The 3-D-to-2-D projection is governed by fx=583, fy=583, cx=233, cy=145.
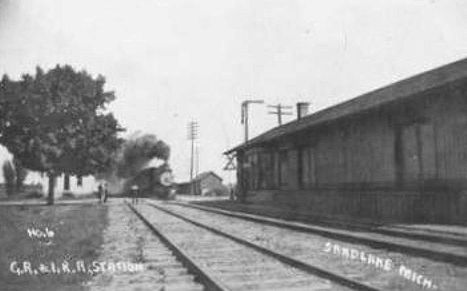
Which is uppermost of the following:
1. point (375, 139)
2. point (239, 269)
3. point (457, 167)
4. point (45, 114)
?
point (45, 114)

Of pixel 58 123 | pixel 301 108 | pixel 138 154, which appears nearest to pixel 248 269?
pixel 301 108

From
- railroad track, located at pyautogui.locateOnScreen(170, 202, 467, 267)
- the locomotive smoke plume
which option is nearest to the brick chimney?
railroad track, located at pyautogui.locateOnScreen(170, 202, 467, 267)

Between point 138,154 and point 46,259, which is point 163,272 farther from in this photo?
point 138,154

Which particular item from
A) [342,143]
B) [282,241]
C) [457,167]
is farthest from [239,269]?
[342,143]

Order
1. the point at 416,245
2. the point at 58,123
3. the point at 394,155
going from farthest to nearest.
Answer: the point at 58,123
the point at 394,155
the point at 416,245

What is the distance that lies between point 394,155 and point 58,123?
31.2 m

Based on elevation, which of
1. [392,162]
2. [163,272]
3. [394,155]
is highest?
[394,155]

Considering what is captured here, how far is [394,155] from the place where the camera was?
1836 centimetres

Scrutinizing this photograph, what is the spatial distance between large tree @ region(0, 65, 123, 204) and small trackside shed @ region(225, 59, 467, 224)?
20785 millimetres

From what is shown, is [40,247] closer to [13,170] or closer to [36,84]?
[36,84]

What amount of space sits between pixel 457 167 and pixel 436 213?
4.54ft

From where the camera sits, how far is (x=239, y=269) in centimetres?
880

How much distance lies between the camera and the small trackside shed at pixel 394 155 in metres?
14.9

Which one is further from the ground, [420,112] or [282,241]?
[420,112]
